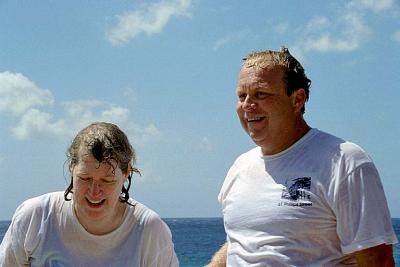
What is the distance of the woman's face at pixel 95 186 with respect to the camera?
3340 millimetres

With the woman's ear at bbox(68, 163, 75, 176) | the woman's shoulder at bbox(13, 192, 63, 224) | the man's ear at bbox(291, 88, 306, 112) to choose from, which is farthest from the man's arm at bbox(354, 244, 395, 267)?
the woman's shoulder at bbox(13, 192, 63, 224)

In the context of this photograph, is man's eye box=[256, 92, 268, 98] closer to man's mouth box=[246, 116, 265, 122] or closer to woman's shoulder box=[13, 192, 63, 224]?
man's mouth box=[246, 116, 265, 122]

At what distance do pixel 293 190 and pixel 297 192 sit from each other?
25 millimetres

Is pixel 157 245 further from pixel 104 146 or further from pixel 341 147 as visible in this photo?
pixel 341 147

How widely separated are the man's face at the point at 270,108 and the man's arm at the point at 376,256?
2.19 feet

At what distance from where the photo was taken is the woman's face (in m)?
3.34

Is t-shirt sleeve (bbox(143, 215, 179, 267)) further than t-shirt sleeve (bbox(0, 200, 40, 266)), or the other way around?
t-shirt sleeve (bbox(143, 215, 179, 267))

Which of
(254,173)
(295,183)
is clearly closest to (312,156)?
(295,183)

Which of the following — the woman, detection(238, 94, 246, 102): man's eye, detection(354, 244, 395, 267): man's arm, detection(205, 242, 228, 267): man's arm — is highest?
detection(238, 94, 246, 102): man's eye

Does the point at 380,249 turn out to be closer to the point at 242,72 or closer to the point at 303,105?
the point at 303,105

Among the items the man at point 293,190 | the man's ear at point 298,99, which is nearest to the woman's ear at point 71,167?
the man at point 293,190

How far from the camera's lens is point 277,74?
136 inches

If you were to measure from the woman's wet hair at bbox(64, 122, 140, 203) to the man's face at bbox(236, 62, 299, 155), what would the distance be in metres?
0.61

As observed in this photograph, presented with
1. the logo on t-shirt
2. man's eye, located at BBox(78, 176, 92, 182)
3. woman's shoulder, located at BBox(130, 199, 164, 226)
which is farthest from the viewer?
woman's shoulder, located at BBox(130, 199, 164, 226)
